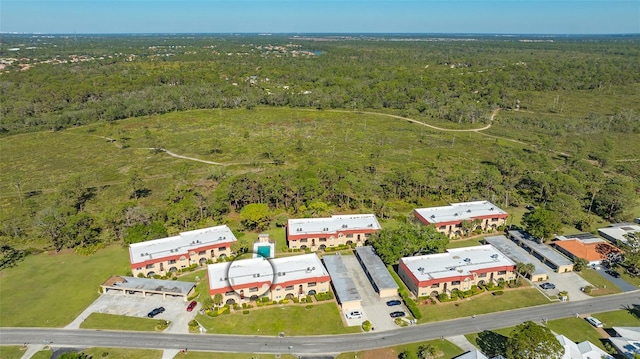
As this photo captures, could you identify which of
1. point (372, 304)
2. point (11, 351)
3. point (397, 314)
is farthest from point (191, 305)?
point (397, 314)

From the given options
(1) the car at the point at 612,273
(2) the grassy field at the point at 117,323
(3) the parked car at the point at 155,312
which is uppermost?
(1) the car at the point at 612,273

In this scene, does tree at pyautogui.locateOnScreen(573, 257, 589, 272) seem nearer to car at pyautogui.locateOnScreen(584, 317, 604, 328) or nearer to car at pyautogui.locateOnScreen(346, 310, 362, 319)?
car at pyautogui.locateOnScreen(584, 317, 604, 328)

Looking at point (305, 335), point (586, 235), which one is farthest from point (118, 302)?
point (586, 235)

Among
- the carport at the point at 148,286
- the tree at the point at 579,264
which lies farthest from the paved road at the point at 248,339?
the tree at the point at 579,264

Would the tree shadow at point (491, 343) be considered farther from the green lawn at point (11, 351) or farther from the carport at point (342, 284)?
the green lawn at point (11, 351)

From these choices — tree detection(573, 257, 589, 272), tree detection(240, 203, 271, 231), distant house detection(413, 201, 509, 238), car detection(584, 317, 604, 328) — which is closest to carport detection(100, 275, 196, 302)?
tree detection(240, 203, 271, 231)

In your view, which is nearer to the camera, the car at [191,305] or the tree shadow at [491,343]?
the tree shadow at [491,343]
